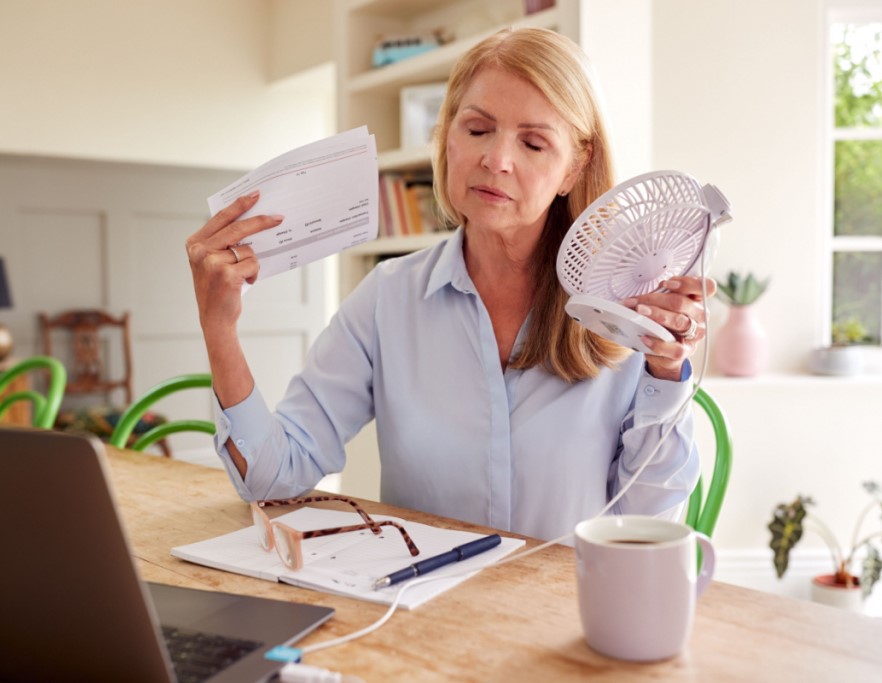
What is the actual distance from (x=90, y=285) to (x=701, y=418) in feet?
11.6

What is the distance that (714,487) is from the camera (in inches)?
49.6

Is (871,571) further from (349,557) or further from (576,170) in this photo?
(349,557)

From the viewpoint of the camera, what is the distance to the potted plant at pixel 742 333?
3.17 m

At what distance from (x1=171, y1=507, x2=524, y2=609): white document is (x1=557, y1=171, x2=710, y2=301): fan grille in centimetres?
34

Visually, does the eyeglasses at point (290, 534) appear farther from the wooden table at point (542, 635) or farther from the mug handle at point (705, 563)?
the mug handle at point (705, 563)

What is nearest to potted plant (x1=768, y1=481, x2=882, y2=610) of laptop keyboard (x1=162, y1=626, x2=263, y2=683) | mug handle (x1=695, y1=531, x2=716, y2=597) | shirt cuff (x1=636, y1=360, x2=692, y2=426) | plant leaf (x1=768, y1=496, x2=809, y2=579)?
plant leaf (x1=768, y1=496, x2=809, y2=579)

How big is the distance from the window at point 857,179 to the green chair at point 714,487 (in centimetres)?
245

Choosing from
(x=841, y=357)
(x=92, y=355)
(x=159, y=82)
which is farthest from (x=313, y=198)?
(x=159, y=82)

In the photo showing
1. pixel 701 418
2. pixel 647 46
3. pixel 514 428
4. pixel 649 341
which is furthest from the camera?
pixel 701 418

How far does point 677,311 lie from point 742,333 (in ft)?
7.42

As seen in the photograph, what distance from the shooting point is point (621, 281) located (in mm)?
1088

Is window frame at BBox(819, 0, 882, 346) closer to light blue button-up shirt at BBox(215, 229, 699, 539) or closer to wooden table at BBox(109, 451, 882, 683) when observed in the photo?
light blue button-up shirt at BBox(215, 229, 699, 539)

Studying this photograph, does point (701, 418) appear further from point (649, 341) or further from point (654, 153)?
point (649, 341)

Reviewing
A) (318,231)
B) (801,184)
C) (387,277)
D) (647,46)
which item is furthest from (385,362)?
(801,184)
